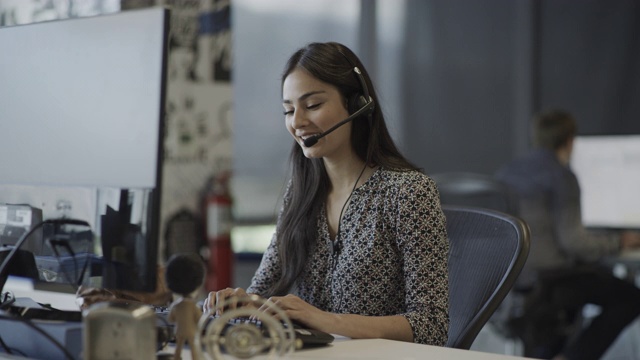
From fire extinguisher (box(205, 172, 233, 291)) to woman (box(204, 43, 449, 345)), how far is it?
6.64 ft

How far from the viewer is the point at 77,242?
4.18 ft

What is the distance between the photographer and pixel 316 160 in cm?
183

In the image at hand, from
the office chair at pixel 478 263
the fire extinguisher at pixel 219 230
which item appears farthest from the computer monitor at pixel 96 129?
the fire extinguisher at pixel 219 230

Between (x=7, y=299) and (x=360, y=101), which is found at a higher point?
(x=360, y=101)

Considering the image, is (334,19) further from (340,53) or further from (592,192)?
(340,53)

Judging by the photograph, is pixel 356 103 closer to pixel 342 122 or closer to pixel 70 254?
pixel 342 122

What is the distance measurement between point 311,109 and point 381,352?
1.69 feet

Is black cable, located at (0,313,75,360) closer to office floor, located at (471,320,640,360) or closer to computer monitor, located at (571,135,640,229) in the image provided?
office floor, located at (471,320,640,360)

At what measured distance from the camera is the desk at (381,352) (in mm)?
1321

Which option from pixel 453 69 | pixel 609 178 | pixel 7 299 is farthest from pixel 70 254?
pixel 453 69

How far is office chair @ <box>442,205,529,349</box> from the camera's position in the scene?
1.66 m

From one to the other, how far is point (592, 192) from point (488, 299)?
2.48 m

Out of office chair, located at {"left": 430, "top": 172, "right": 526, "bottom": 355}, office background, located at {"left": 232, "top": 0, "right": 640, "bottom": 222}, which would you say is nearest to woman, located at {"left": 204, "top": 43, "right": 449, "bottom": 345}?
office chair, located at {"left": 430, "top": 172, "right": 526, "bottom": 355}

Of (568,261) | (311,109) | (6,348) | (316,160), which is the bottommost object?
→ (568,261)
